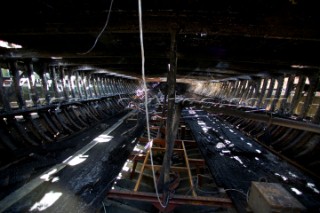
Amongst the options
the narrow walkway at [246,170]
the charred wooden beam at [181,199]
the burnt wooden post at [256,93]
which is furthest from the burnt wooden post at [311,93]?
the charred wooden beam at [181,199]

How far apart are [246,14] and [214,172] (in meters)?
3.76

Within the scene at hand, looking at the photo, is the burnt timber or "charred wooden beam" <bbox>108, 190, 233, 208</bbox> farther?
"charred wooden beam" <bbox>108, 190, 233, 208</bbox>

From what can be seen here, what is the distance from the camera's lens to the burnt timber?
317 cm

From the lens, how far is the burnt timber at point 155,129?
125 inches

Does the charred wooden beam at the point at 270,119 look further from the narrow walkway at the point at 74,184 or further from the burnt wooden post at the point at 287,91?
the burnt wooden post at the point at 287,91

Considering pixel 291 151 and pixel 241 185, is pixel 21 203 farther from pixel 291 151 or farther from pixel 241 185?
pixel 291 151

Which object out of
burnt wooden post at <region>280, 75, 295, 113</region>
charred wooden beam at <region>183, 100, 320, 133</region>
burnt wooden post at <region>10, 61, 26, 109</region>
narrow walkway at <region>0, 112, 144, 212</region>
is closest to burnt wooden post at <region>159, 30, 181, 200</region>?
charred wooden beam at <region>183, 100, 320, 133</region>

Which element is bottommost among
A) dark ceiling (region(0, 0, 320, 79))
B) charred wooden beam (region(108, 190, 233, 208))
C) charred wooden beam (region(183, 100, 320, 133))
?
charred wooden beam (region(108, 190, 233, 208))

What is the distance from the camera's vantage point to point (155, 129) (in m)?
9.30

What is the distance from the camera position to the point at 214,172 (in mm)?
4746

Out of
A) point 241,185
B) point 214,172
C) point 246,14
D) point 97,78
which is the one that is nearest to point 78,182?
point 214,172

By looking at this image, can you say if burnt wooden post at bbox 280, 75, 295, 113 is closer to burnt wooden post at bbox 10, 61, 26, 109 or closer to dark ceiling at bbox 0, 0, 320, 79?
dark ceiling at bbox 0, 0, 320, 79

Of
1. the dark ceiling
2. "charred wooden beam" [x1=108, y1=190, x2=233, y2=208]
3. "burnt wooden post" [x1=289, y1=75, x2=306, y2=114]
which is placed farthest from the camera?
"burnt wooden post" [x1=289, y1=75, x2=306, y2=114]

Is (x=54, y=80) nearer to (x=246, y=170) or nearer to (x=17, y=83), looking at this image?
(x=17, y=83)
